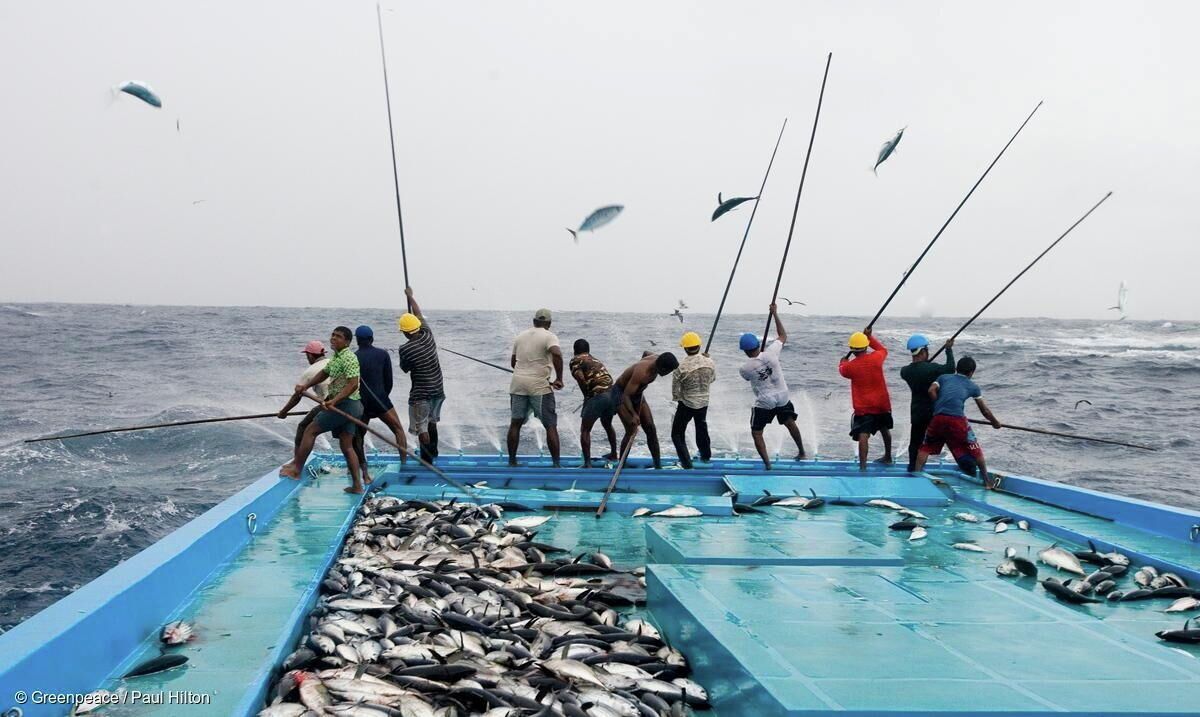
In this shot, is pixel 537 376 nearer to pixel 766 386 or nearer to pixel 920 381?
pixel 766 386

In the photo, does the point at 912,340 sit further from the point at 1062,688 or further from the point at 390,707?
the point at 390,707

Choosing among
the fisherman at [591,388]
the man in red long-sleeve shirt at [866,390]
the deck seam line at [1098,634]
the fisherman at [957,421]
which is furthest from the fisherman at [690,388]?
the deck seam line at [1098,634]

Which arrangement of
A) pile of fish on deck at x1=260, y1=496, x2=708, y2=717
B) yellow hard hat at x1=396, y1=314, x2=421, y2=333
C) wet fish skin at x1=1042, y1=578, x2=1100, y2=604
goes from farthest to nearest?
1. yellow hard hat at x1=396, y1=314, x2=421, y2=333
2. wet fish skin at x1=1042, y1=578, x2=1100, y2=604
3. pile of fish on deck at x1=260, y1=496, x2=708, y2=717

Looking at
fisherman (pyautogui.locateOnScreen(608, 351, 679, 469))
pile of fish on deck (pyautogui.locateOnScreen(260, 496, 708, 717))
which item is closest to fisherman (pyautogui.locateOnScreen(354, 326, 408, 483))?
fisherman (pyautogui.locateOnScreen(608, 351, 679, 469))

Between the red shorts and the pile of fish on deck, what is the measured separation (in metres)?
5.40

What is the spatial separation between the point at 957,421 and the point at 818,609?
20.6ft

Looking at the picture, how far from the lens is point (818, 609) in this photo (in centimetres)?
492

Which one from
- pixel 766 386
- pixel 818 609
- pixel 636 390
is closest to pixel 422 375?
pixel 636 390

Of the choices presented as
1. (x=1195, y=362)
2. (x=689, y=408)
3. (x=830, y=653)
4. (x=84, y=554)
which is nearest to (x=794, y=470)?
(x=689, y=408)

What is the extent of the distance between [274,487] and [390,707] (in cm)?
504

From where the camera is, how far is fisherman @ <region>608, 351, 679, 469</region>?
996 centimetres

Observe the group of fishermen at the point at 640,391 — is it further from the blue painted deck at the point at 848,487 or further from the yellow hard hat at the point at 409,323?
the blue painted deck at the point at 848,487

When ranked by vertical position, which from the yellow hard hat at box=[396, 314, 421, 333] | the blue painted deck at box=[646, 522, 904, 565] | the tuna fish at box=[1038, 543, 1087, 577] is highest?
the yellow hard hat at box=[396, 314, 421, 333]

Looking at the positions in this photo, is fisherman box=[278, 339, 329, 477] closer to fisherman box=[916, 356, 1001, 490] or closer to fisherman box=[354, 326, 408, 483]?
fisherman box=[354, 326, 408, 483]
